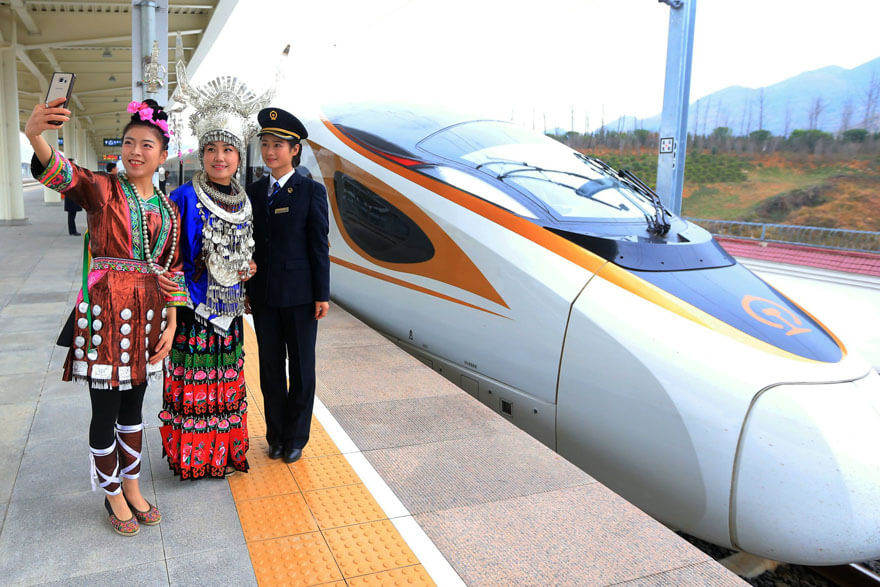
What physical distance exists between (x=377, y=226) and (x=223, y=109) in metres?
2.32

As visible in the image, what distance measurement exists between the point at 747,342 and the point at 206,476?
258 centimetres

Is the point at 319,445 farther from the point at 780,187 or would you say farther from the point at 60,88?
the point at 780,187

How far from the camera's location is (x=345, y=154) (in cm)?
518

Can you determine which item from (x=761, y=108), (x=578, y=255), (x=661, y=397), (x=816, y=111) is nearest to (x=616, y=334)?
(x=661, y=397)

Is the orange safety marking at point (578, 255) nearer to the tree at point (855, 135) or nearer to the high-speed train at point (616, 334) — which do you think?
the high-speed train at point (616, 334)

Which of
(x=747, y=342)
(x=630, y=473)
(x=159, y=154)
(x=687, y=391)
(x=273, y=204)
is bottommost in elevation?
(x=630, y=473)

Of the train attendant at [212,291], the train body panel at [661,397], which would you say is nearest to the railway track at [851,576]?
the train body panel at [661,397]

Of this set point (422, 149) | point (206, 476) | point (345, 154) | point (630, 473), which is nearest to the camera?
point (206, 476)

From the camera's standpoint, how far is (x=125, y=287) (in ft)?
7.19

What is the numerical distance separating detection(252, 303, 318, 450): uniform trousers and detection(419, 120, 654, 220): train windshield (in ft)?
5.70

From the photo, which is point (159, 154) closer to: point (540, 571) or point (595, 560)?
point (540, 571)

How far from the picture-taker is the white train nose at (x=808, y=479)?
99.3 inches

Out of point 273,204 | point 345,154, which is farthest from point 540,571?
point 345,154

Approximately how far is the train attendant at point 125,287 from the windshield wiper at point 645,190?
2775mm
